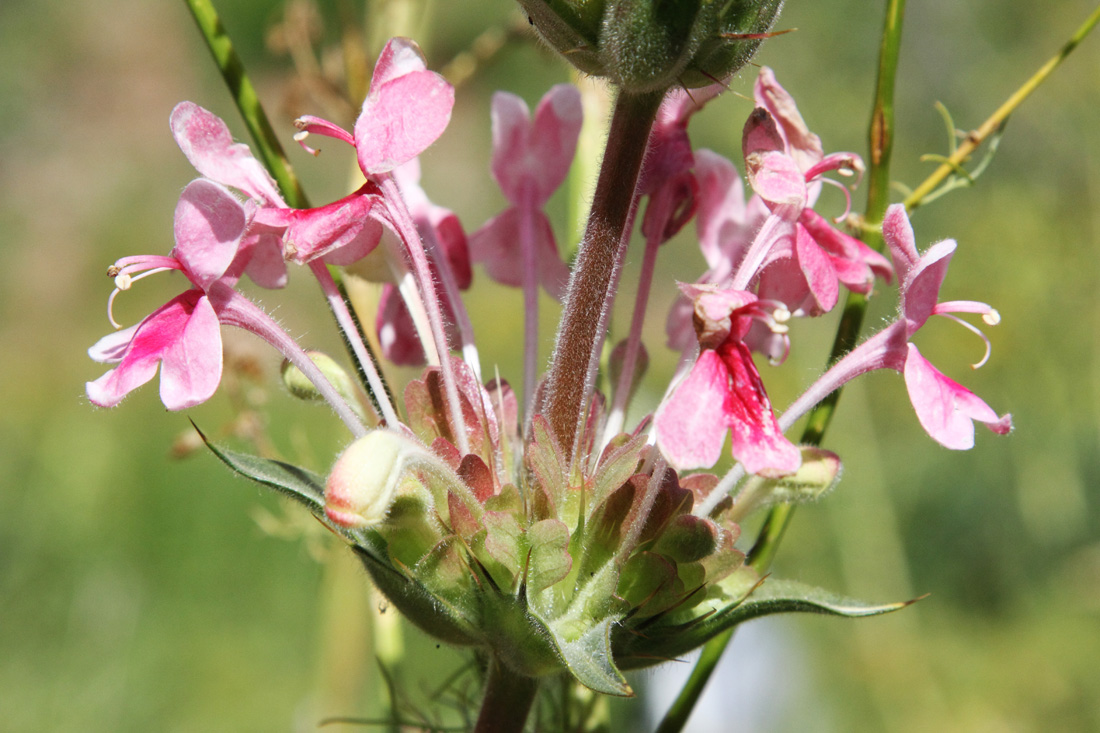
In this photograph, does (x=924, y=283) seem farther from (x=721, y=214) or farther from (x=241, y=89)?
(x=241, y=89)

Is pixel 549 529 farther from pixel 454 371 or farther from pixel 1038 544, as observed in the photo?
pixel 1038 544

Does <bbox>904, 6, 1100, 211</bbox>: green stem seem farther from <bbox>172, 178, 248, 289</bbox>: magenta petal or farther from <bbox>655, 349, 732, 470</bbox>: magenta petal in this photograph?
<bbox>172, 178, 248, 289</bbox>: magenta petal

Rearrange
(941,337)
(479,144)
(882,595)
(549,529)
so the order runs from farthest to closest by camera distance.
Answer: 1. (479,144)
2. (941,337)
3. (882,595)
4. (549,529)

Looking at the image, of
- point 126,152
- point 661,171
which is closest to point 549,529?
point 661,171

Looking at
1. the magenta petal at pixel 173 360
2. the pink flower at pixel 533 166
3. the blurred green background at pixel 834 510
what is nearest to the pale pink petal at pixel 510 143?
the pink flower at pixel 533 166

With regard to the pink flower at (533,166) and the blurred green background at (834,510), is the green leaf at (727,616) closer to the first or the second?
the pink flower at (533,166)

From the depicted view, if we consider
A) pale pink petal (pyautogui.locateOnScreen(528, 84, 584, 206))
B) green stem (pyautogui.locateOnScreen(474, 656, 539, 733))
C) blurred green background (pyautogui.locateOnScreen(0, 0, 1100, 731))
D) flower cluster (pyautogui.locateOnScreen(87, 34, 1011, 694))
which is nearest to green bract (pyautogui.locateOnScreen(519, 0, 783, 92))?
flower cluster (pyautogui.locateOnScreen(87, 34, 1011, 694))
